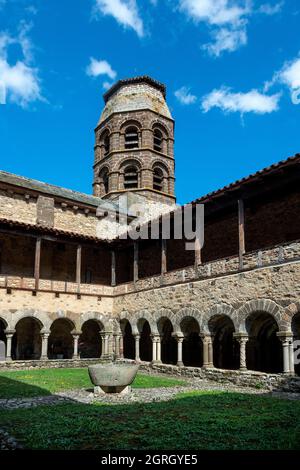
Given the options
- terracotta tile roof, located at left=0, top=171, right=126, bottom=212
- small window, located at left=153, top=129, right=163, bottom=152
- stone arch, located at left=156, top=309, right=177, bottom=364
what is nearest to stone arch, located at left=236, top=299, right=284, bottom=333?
stone arch, located at left=156, top=309, right=177, bottom=364

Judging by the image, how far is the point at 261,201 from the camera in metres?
15.7

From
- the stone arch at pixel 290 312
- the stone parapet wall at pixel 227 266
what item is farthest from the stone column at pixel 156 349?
the stone arch at pixel 290 312

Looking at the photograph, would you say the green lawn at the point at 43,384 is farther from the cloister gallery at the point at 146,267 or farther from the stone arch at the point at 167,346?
the stone arch at the point at 167,346


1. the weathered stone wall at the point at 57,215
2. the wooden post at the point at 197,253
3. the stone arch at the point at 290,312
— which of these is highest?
the weathered stone wall at the point at 57,215

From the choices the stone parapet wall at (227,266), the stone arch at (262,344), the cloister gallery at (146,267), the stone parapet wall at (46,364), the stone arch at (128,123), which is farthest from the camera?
the stone arch at (128,123)

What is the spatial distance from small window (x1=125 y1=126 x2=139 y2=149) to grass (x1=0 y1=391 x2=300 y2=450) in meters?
22.7

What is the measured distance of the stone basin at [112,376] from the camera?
9875mm

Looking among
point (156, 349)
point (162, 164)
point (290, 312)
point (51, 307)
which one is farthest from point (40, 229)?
point (162, 164)

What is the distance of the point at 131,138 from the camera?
29875 millimetres

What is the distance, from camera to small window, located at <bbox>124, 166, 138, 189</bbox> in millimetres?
28833
